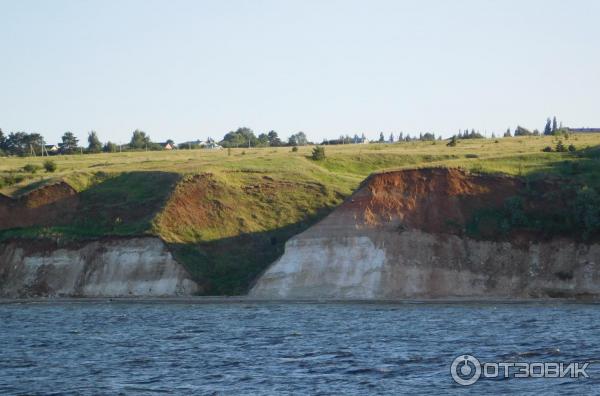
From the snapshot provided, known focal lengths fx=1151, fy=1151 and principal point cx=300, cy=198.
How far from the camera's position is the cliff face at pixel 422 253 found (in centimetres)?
6812

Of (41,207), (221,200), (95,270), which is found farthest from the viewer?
(41,207)

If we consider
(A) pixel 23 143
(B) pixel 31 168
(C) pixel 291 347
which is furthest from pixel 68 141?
(C) pixel 291 347

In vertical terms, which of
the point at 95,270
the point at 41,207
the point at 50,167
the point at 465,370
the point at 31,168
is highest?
the point at 50,167

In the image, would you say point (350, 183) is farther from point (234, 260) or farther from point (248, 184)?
point (234, 260)

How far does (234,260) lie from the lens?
77.1 meters

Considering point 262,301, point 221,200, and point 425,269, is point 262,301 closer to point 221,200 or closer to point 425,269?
point 425,269

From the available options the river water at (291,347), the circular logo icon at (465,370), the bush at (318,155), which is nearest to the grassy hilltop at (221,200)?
the bush at (318,155)

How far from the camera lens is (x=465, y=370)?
37156 millimetres

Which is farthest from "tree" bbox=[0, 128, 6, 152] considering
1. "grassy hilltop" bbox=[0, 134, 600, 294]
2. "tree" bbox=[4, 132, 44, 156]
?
"grassy hilltop" bbox=[0, 134, 600, 294]

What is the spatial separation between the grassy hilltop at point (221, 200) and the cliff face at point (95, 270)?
100 cm

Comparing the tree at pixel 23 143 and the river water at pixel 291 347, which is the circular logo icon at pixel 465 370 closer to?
the river water at pixel 291 347

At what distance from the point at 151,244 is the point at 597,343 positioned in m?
39.8

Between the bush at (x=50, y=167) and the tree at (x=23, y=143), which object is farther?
the tree at (x=23, y=143)

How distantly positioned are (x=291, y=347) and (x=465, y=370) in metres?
9.56
